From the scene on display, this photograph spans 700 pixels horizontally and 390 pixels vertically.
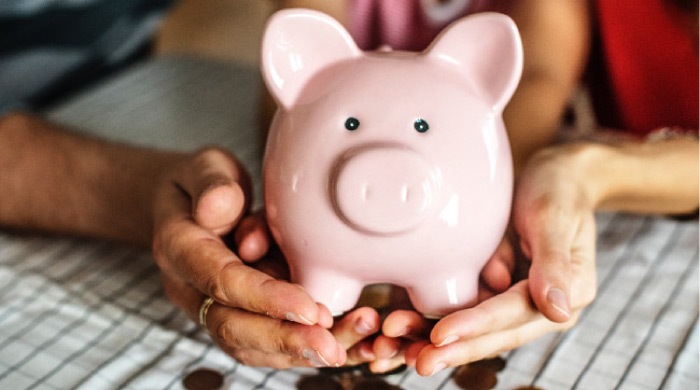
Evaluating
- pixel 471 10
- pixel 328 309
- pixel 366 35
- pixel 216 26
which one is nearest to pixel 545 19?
pixel 471 10

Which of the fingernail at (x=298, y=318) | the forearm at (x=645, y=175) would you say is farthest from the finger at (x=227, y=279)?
the forearm at (x=645, y=175)

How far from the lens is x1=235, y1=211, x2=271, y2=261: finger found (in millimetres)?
530

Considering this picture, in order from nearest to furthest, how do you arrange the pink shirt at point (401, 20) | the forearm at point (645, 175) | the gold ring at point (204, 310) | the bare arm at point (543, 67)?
1. the gold ring at point (204, 310)
2. the forearm at point (645, 175)
3. the bare arm at point (543, 67)
4. the pink shirt at point (401, 20)

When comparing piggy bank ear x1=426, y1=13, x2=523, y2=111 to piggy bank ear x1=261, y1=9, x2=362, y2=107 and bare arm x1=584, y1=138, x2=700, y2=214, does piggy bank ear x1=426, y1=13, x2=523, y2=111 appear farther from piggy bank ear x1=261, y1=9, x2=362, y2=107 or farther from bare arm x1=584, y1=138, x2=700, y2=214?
bare arm x1=584, y1=138, x2=700, y2=214

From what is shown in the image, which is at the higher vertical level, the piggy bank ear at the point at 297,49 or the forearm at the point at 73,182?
the piggy bank ear at the point at 297,49

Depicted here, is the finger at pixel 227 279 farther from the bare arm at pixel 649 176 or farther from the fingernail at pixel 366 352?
the bare arm at pixel 649 176

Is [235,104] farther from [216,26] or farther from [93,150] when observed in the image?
[216,26]

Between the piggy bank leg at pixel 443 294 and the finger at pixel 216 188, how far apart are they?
0.49 ft

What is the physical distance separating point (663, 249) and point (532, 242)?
0.28 metres

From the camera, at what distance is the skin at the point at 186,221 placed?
0.47m

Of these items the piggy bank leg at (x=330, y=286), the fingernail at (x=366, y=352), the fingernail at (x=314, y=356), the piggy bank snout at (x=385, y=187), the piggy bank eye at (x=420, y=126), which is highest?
the piggy bank eye at (x=420, y=126)

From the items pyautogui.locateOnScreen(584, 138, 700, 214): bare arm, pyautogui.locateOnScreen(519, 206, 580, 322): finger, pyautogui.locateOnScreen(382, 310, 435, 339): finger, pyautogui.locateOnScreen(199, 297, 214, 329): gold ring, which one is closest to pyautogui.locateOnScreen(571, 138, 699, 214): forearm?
pyautogui.locateOnScreen(584, 138, 700, 214): bare arm

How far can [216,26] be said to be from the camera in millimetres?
1419

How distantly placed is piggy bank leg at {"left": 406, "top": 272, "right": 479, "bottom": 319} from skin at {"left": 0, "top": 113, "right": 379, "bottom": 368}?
0.11 ft
